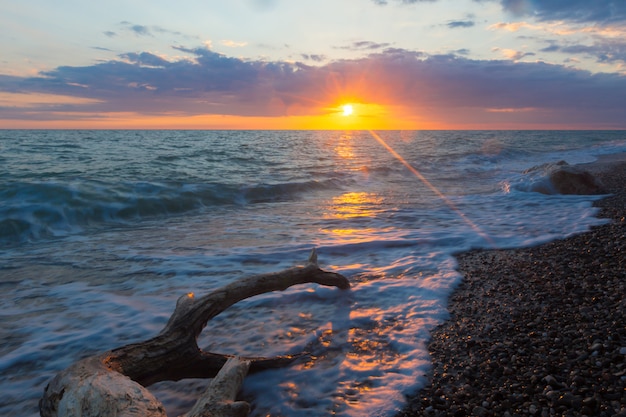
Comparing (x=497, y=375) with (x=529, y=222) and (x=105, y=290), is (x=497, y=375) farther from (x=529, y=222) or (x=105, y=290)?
(x=529, y=222)

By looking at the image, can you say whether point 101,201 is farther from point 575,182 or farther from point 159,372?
point 575,182

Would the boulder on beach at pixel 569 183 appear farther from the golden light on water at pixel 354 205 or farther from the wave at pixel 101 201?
the wave at pixel 101 201

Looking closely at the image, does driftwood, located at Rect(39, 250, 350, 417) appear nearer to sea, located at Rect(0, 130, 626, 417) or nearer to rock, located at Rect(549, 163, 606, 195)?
sea, located at Rect(0, 130, 626, 417)

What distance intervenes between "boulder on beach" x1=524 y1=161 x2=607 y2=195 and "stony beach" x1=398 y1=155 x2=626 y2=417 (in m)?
7.04

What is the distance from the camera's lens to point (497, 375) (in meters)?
3.01

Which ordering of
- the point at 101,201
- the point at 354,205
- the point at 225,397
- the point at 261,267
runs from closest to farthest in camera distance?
the point at 225,397 → the point at 261,267 → the point at 101,201 → the point at 354,205

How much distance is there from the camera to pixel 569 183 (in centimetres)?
1215

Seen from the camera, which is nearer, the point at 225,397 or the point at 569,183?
the point at 225,397

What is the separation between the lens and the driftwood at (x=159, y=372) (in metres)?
2.16

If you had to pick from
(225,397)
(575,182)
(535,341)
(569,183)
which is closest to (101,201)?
(225,397)

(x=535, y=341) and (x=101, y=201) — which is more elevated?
(x=101, y=201)

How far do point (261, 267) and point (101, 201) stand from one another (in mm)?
7778

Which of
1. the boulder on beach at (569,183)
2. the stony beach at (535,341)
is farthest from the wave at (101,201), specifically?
the stony beach at (535,341)

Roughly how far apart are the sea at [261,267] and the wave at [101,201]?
0.20 ft
